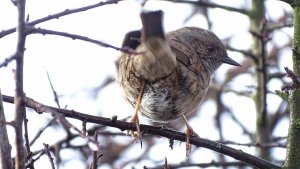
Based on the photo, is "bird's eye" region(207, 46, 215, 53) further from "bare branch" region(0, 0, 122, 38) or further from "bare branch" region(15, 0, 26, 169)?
"bare branch" region(15, 0, 26, 169)

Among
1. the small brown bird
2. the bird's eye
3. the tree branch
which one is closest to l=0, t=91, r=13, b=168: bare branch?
the tree branch

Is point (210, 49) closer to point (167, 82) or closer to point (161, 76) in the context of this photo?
point (167, 82)

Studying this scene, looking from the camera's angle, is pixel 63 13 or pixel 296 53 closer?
pixel 63 13

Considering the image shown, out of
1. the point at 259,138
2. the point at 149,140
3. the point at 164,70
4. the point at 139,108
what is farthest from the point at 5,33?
the point at 149,140

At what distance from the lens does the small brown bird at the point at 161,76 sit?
387 centimetres

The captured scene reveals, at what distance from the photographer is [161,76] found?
4.19m

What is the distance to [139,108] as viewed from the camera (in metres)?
4.59

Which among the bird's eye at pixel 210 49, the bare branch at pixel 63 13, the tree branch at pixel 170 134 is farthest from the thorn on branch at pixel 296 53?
the bird's eye at pixel 210 49

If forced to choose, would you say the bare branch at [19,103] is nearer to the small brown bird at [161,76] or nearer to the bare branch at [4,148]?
the bare branch at [4,148]

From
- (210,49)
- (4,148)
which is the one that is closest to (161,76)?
(210,49)

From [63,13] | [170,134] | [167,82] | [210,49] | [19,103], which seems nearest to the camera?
[19,103]

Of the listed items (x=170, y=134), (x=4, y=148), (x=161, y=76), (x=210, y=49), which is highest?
(x=210, y=49)

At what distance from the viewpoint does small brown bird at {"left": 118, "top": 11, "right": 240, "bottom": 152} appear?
3867 millimetres

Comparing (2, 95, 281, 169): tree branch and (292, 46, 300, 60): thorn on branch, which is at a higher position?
(292, 46, 300, 60): thorn on branch
